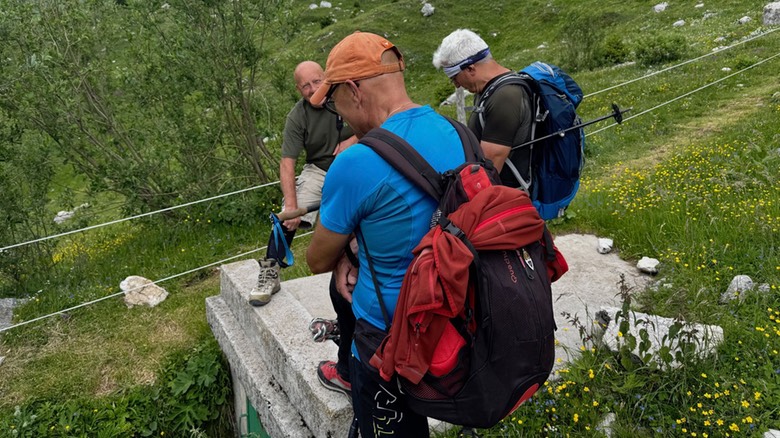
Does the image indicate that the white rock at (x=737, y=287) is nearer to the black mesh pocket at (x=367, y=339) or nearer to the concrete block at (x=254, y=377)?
the black mesh pocket at (x=367, y=339)

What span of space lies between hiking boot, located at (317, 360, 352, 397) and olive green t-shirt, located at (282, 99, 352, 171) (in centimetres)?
212

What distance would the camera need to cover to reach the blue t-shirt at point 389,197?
2150mm

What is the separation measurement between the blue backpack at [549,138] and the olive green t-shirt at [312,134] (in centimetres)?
182

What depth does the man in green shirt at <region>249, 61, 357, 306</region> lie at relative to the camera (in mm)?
4824

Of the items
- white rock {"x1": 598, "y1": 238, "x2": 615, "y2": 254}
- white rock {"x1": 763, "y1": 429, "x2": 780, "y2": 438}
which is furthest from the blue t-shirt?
white rock {"x1": 598, "y1": 238, "x2": 615, "y2": 254}

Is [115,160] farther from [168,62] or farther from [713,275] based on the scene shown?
[713,275]

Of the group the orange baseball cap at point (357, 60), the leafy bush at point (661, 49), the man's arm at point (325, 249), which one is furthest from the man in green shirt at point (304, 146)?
the leafy bush at point (661, 49)

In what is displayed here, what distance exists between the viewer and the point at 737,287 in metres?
4.29

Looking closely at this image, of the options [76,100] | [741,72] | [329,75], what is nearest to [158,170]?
[76,100]

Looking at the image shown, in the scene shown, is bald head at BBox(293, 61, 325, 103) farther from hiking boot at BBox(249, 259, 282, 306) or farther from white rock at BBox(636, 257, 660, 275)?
white rock at BBox(636, 257, 660, 275)

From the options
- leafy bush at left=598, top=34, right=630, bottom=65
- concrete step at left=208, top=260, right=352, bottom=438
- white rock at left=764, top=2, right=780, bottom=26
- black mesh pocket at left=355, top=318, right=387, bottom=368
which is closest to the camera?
black mesh pocket at left=355, top=318, right=387, bottom=368

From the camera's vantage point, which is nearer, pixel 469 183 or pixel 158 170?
pixel 469 183

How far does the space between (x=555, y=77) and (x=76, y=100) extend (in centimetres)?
660

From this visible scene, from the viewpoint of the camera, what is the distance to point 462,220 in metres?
2.06
